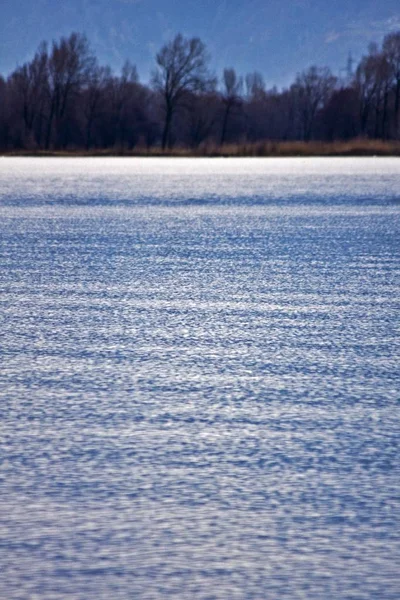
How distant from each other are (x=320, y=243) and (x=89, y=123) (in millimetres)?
57930

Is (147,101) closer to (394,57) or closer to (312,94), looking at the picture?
(312,94)

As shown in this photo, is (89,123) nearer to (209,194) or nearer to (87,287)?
(209,194)

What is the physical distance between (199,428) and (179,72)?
62.9m

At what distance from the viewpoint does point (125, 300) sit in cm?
553

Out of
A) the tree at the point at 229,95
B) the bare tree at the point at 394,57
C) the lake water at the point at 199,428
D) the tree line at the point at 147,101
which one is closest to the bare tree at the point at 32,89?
the tree line at the point at 147,101

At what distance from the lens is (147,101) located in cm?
7069

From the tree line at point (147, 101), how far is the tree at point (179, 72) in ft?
0.22

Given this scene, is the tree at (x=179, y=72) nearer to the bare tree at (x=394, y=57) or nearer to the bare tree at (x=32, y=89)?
the bare tree at (x=32, y=89)

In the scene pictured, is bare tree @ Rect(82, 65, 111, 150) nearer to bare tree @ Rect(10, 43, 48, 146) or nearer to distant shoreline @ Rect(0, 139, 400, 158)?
bare tree @ Rect(10, 43, 48, 146)

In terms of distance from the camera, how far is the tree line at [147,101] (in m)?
64.0

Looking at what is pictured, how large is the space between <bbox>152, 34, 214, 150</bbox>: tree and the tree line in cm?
7

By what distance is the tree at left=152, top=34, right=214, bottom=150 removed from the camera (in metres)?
63.6

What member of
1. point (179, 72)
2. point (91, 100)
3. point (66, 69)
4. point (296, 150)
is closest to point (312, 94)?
point (179, 72)

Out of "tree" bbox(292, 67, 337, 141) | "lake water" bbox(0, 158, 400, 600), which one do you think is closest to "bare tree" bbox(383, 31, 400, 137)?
"tree" bbox(292, 67, 337, 141)
